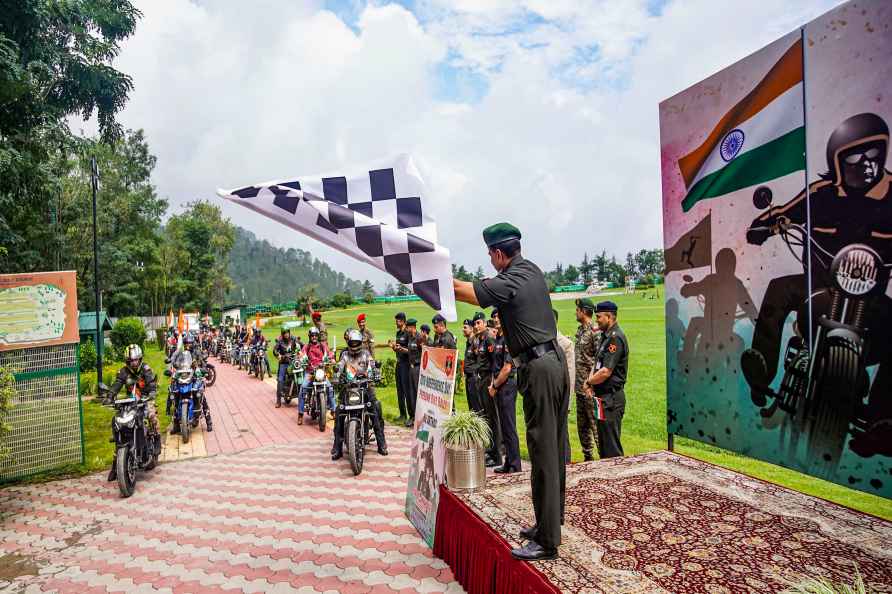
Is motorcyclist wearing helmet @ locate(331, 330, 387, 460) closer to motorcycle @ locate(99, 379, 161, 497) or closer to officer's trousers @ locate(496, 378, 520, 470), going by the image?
officer's trousers @ locate(496, 378, 520, 470)

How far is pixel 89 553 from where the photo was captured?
14.8ft

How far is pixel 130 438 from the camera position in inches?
241

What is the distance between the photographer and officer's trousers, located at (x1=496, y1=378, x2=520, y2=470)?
573 centimetres

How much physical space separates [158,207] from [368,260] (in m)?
43.6

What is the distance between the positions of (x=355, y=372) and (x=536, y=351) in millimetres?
4134

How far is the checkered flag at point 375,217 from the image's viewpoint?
123 inches

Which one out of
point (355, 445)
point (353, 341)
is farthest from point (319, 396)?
point (355, 445)

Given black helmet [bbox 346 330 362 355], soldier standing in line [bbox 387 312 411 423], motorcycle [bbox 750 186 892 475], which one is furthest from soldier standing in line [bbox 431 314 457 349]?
motorcycle [bbox 750 186 892 475]

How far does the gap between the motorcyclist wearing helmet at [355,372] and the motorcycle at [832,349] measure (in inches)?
187

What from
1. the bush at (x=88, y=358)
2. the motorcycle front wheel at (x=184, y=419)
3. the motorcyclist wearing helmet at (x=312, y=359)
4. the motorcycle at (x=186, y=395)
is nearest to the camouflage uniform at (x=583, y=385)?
the motorcyclist wearing helmet at (x=312, y=359)

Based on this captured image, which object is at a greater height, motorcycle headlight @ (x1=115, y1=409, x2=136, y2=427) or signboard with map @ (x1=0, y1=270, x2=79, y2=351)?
signboard with map @ (x1=0, y1=270, x2=79, y2=351)

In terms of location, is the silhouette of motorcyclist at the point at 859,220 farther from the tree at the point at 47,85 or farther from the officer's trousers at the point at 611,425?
the tree at the point at 47,85

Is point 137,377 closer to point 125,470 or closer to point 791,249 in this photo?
point 125,470

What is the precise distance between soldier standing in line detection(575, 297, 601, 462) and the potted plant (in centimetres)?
181
